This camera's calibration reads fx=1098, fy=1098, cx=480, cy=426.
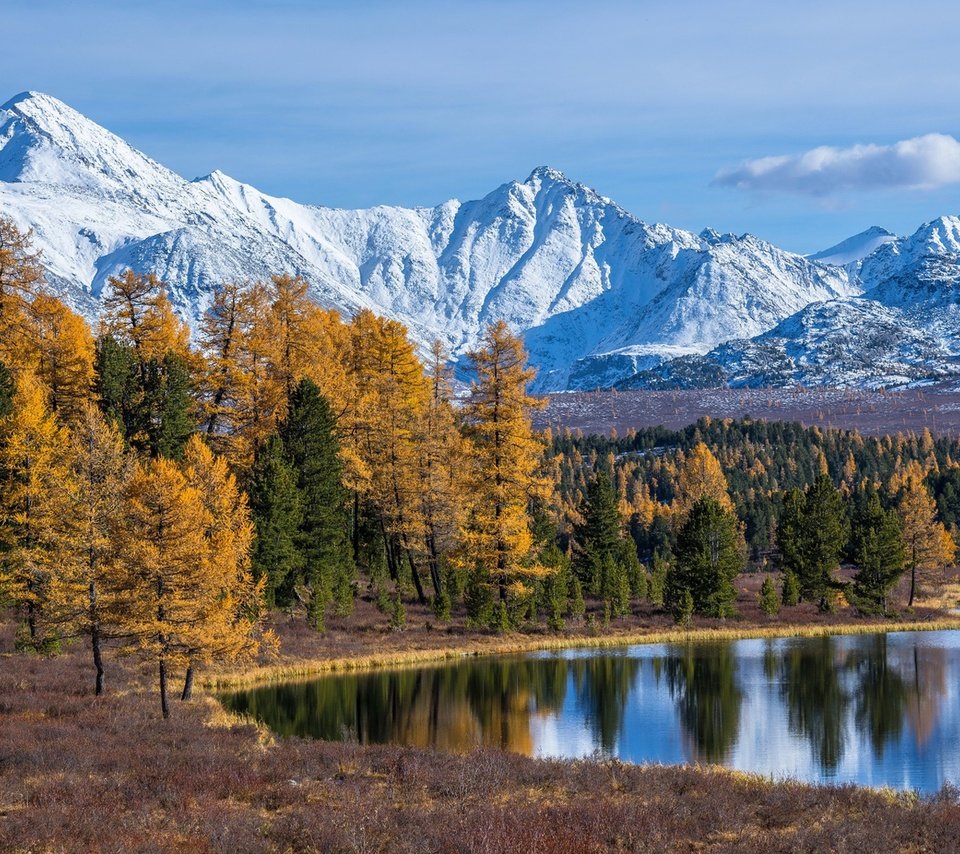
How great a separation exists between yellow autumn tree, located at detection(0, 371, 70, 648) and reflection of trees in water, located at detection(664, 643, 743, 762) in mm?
25194

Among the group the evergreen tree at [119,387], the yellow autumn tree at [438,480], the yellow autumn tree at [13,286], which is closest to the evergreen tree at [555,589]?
the yellow autumn tree at [438,480]

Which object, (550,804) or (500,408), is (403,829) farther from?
(500,408)

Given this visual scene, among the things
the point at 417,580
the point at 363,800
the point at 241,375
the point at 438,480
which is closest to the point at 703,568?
the point at 417,580

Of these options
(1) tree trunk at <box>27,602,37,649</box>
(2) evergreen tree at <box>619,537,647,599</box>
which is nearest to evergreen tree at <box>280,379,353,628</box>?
(1) tree trunk at <box>27,602,37,649</box>

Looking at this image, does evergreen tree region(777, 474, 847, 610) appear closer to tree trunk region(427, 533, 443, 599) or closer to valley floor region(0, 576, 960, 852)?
tree trunk region(427, 533, 443, 599)

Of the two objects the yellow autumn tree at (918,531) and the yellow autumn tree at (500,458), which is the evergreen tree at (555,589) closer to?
the yellow autumn tree at (500,458)

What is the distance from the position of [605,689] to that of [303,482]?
21.8 m

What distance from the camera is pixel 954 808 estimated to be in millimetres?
Result: 22266

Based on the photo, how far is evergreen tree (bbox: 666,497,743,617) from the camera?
75062 mm

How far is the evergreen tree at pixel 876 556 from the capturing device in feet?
265

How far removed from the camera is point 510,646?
204 ft

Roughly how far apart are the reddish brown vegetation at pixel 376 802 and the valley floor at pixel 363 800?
51 mm

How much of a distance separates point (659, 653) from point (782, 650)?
7.75 m

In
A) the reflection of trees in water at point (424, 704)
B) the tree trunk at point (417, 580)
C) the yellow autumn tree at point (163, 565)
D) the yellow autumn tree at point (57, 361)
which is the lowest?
the reflection of trees in water at point (424, 704)
